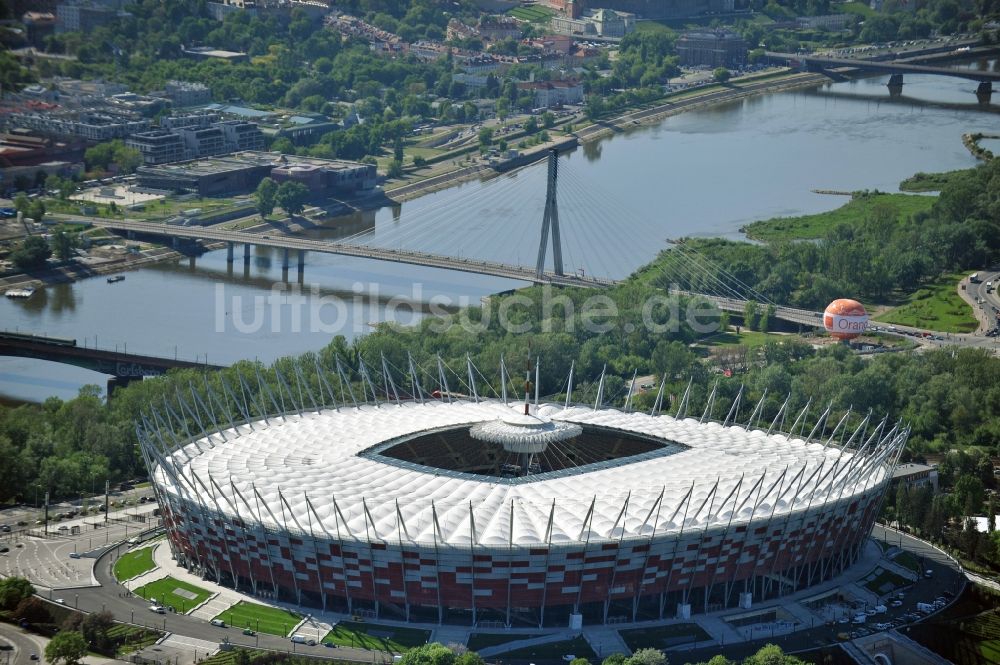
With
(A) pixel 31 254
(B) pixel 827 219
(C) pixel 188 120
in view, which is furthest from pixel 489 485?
(C) pixel 188 120

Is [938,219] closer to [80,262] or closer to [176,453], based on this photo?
[80,262]

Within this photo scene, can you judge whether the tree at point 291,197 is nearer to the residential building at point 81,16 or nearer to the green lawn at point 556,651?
the residential building at point 81,16

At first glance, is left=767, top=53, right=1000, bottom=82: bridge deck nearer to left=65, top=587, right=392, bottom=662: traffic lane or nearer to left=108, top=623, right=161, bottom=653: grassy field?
left=65, top=587, right=392, bottom=662: traffic lane

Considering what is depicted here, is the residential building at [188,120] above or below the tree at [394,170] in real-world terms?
above

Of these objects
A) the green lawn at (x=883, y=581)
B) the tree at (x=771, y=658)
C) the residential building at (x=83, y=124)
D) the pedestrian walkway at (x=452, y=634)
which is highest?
the residential building at (x=83, y=124)

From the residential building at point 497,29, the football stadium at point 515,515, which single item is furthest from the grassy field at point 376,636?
the residential building at point 497,29

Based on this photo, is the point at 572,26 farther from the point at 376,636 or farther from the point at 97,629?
the point at 97,629

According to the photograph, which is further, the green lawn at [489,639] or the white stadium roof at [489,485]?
the white stadium roof at [489,485]
